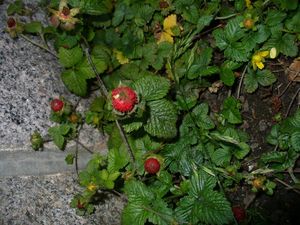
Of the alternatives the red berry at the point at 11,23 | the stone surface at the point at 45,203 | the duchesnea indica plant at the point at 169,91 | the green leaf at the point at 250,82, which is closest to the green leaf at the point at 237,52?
the duchesnea indica plant at the point at 169,91

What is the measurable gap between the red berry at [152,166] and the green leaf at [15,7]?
827mm

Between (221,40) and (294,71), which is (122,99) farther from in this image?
(294,71)

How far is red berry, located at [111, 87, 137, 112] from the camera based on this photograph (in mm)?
1110

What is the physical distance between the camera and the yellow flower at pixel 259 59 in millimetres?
1536

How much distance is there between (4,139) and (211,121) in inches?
30.3

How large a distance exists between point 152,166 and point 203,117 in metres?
0.32

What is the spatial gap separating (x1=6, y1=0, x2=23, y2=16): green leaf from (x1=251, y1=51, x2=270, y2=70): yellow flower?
968 millimetres

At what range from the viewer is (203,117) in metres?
1.52

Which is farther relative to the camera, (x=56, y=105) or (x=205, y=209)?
(x=56, y=105)

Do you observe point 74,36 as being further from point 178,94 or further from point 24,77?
point 178,94

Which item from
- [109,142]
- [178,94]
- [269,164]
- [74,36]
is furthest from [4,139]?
[269,164]

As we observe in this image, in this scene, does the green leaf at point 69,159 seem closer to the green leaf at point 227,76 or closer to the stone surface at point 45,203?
the stone surface at point 45,203

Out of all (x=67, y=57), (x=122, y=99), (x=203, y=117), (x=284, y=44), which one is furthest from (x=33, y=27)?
(x=284, y=44)

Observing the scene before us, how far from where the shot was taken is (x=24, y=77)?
1.49 metres
